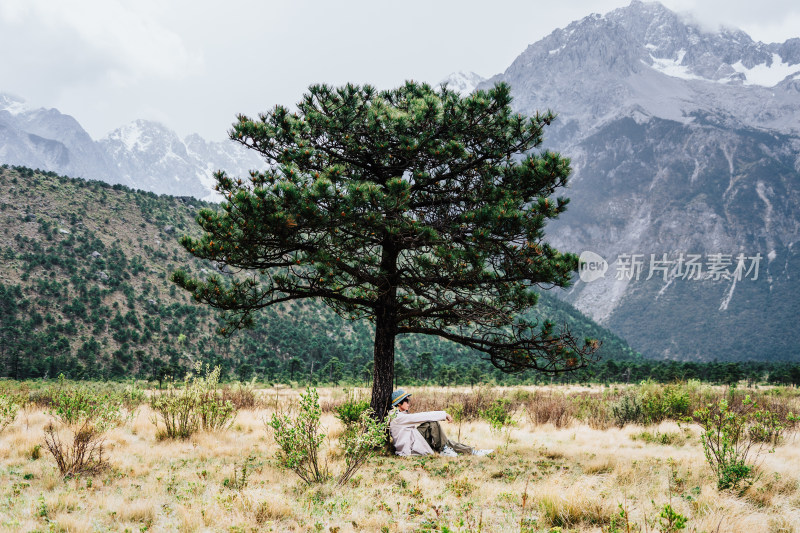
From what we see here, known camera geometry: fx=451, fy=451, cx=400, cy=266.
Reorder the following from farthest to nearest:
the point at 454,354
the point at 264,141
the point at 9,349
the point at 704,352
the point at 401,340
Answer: the point at 704,352
the point at 454,354
the point at 401,340
the point at 9,349
the point at 264,141

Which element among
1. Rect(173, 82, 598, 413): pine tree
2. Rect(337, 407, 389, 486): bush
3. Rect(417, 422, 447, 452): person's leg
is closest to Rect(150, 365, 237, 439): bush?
Rect(173, 82, 598, 413): pine tree

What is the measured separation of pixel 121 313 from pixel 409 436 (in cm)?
4336

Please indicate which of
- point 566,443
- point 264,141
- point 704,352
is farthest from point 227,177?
point 704,352

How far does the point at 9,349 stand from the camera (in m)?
36.3

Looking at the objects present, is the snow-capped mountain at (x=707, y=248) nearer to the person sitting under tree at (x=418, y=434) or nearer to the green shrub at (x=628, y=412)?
the green shrub at (x=628, y=412)

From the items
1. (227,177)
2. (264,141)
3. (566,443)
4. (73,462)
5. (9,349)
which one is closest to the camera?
(73,462)

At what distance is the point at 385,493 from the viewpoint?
211 inches

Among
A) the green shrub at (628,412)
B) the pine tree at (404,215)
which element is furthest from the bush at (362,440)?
the green shrub at (628,412)

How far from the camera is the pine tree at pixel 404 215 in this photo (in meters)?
6.91

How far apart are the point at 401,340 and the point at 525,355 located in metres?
51.5

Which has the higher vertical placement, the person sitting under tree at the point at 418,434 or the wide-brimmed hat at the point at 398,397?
the wide-brimmed hat at the point at 398,397

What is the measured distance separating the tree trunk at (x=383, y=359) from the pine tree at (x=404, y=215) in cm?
2

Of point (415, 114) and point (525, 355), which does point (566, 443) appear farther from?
point (415, 114)

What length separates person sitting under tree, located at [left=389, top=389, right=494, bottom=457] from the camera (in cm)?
783
